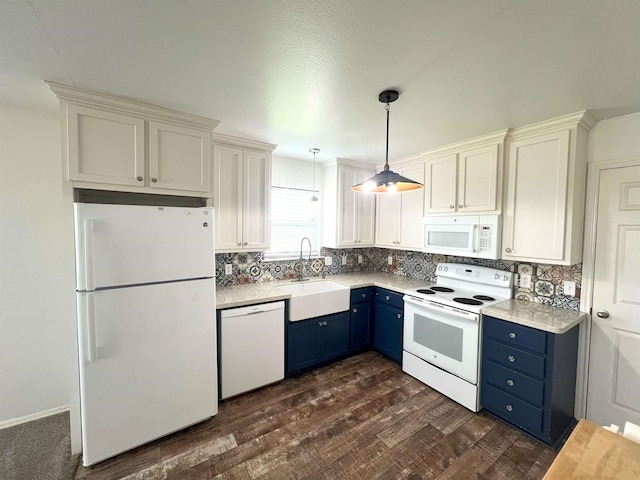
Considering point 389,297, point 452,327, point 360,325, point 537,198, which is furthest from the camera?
point 360,325

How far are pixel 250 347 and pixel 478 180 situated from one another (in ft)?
8.89

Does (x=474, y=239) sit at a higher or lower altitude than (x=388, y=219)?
lower

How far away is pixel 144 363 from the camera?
1.86m

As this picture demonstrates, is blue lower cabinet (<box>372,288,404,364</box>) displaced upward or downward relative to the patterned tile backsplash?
downward

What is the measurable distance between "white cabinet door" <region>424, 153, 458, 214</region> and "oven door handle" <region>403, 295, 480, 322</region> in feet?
3.26

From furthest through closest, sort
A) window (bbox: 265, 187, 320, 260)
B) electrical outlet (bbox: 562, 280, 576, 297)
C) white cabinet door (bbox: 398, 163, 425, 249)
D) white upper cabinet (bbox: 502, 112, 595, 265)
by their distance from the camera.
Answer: window (bbox: 265, 187, 320, 260) < white cabinet door (bbox: 398, 163, 425, 249) < electrical outlet (bbox: 562, 280, 576, 297) < white upper cabinet (bbox: 502, 112, 595, 265)

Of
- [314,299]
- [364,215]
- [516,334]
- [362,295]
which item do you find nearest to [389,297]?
[362,295]

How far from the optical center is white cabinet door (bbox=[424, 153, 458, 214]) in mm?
2750

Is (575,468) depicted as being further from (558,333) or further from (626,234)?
(626,234)

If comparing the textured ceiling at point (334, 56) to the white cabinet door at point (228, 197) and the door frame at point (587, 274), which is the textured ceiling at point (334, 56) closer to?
the door frame at point (587, 274)

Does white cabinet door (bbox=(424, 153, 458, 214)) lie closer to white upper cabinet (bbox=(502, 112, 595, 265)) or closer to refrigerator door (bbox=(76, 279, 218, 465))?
white upper cabinet (bbox=(502, 112, 595, 265))

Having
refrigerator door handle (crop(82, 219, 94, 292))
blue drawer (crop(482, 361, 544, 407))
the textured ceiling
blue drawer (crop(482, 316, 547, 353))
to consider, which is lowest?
blue drawer (crop(482, 361, 544, 407))

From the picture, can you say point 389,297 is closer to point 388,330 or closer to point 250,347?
point 388,330

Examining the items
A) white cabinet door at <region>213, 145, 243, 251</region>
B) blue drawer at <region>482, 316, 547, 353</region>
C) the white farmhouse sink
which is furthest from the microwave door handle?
white cabinet door at <region>213, 145, 243, 251</region>
